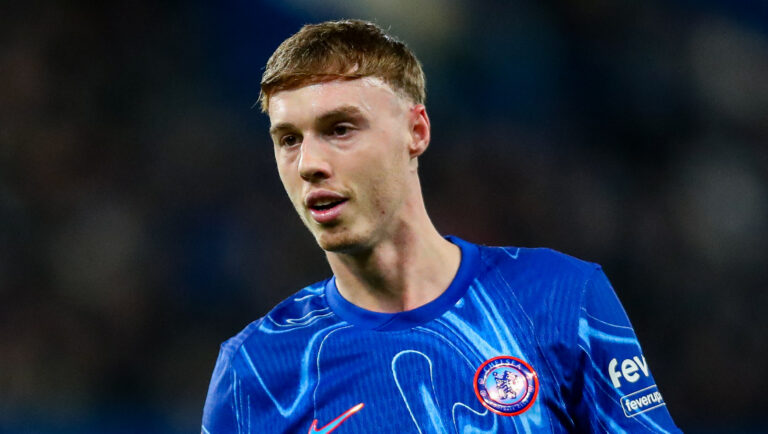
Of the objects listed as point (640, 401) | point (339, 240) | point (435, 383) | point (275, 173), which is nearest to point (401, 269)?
point (339, 240)

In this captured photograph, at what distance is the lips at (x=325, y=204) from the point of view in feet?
7.35

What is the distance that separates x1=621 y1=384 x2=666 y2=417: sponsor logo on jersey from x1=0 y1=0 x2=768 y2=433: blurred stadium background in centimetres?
387

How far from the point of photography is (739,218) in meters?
6.20

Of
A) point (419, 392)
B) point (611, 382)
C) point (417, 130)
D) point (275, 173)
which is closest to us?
point (611, 382)

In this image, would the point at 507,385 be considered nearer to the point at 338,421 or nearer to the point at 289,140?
the point at 338,421

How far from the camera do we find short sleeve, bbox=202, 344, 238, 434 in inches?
95.3

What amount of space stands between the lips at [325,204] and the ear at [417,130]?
0.99 feet

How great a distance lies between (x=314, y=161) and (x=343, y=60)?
0.31 metres

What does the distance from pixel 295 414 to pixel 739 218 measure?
484 cm

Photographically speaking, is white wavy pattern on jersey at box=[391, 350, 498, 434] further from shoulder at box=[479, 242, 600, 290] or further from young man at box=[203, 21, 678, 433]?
shoulder at box=[479, 242, 600, 290]

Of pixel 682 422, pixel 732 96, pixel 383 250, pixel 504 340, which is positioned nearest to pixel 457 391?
pixel 504 340

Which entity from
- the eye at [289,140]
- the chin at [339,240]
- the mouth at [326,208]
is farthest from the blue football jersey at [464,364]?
the eye at [289,140]

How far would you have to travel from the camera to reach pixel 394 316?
2373 millimetres

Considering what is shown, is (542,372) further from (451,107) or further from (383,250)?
(451,107)
